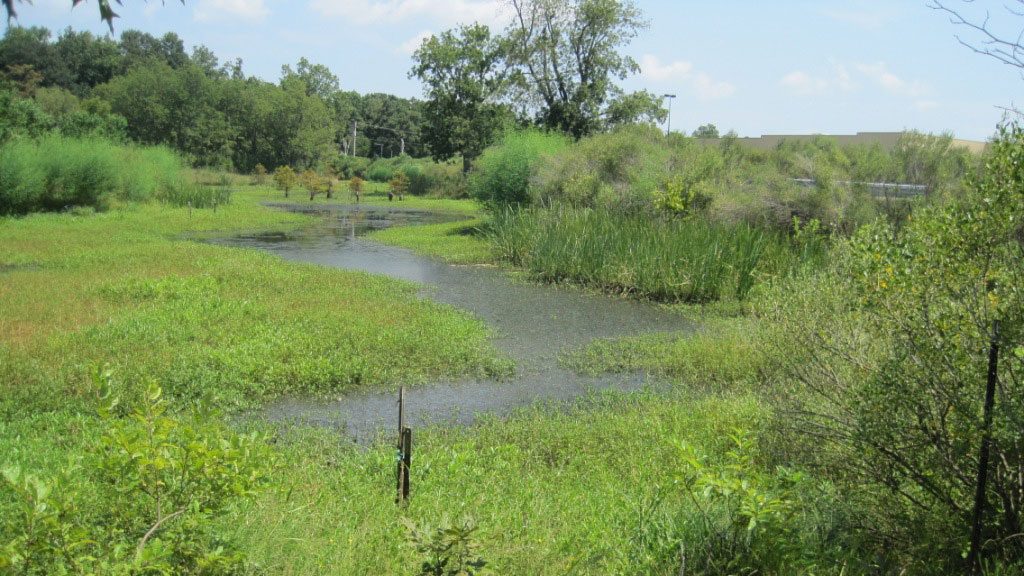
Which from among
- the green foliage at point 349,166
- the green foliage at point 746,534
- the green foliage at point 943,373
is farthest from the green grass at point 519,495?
the green foliage at point 349,166

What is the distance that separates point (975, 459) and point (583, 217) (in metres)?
12.8

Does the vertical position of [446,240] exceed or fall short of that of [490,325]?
it exceeds it

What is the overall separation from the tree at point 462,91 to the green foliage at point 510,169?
17193mm

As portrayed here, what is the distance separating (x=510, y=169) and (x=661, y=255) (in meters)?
8.92

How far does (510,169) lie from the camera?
71.4 ft

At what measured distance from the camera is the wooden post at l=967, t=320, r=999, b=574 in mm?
3336

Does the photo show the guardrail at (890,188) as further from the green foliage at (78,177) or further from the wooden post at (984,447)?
the green foliage at (78,177)

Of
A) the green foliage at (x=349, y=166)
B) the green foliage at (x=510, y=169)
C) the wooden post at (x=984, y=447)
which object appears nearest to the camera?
the wooden post at (x=984, y=447)

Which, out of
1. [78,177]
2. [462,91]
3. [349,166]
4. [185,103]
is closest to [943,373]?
[78,177]

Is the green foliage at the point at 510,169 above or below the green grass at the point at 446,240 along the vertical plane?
above

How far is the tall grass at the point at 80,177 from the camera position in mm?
21188

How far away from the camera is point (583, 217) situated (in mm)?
16281

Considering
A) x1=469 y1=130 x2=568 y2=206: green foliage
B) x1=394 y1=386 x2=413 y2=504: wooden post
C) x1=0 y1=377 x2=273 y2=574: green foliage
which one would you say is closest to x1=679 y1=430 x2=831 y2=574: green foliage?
x1=394 y1=386 x2=413 y2=504: wooden post

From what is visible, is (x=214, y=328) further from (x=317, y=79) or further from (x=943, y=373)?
(x=317, y=79)
